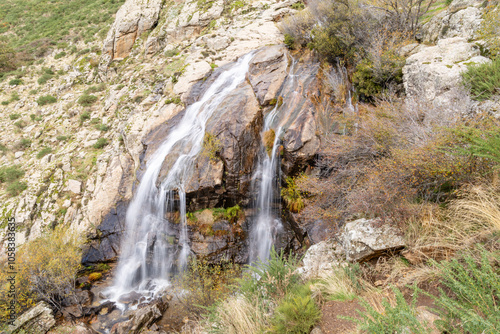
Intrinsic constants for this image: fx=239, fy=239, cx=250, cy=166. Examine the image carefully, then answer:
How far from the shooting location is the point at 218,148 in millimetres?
9531

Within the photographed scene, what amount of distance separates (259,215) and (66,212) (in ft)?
30.4

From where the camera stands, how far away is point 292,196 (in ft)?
29.6

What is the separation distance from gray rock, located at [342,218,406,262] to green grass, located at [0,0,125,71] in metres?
A: 27.2

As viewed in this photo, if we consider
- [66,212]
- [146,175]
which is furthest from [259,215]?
[66,212]

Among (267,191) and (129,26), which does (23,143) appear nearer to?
(129,26)

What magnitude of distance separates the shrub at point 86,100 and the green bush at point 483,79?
1964 centimetres

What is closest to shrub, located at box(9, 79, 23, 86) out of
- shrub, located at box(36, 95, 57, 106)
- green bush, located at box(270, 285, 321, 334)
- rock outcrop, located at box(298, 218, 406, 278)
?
shrub, located at box(36, 95, 57, 106)

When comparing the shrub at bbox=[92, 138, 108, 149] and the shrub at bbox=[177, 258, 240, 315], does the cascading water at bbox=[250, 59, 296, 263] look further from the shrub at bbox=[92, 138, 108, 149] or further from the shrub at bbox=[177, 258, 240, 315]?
the shrub at bbox=[92, 138, 108, 149]

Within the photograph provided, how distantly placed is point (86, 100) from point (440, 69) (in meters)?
19.4

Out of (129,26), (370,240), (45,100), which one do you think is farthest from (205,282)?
(129,26)

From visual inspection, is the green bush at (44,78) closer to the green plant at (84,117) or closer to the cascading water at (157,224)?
the green plant at (84,117)

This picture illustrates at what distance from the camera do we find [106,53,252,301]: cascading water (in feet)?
30.8

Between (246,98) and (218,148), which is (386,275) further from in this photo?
(246,98)

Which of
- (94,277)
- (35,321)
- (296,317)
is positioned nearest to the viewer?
(296,317)
